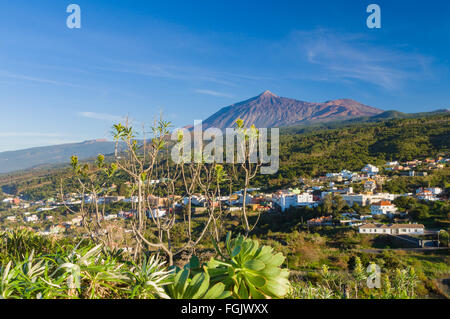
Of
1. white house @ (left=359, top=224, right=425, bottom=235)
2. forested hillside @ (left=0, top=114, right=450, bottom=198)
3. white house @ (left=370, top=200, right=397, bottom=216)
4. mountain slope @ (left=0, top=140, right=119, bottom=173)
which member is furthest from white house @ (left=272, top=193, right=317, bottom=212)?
mountain slope @ (left=0, top=140, right=119, bottom=173)

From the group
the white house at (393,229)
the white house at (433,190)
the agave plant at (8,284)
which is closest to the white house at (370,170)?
the white house at (433,190)

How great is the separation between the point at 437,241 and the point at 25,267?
87.9 ft

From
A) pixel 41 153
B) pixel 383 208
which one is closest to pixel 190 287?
pixel 383 208

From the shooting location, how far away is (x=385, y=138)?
54500mm

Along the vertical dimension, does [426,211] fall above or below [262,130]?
below

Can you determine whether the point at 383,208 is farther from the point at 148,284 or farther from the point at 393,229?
the point at 148,284

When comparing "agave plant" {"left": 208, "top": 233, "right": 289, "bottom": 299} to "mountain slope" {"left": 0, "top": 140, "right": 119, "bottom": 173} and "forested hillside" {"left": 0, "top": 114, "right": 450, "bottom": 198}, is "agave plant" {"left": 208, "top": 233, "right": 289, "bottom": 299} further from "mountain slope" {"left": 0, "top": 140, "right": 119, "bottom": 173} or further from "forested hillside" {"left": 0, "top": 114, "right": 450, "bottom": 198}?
"mountain slope" {"left": 0, "top": 140, "right": 119, "bottom": 173}

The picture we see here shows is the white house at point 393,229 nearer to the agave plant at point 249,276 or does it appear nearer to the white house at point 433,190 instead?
the white house at point 433,190

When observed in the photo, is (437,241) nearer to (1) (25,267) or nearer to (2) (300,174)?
(2) (300,174)

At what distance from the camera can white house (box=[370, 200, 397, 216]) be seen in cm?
2858

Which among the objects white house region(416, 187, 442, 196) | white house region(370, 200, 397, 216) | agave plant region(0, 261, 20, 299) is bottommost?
white house region(370, 200, 397, 216)

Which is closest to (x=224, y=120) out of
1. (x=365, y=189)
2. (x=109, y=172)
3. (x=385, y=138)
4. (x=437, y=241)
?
(x=385, y=138)

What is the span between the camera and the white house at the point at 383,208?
2858cm
